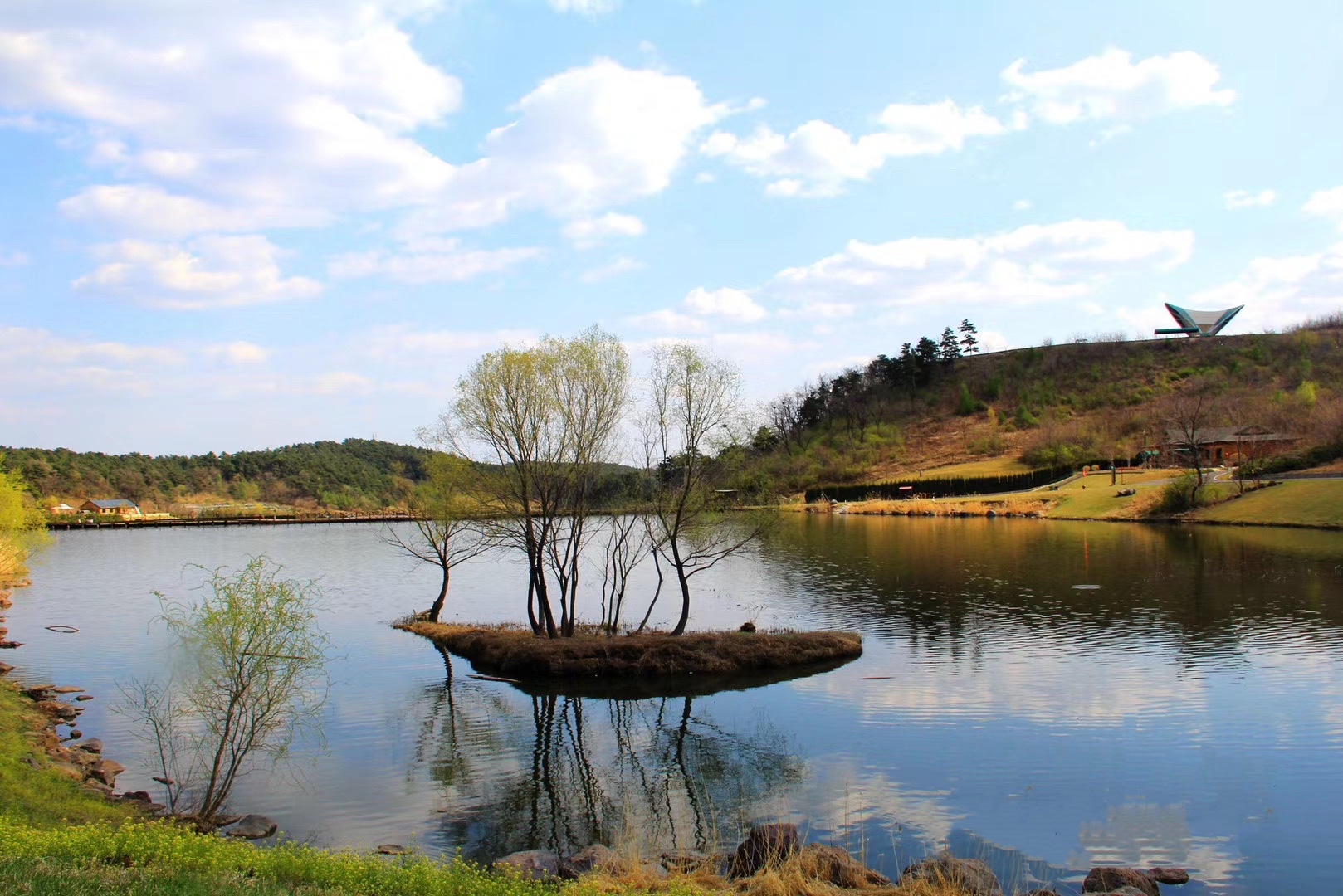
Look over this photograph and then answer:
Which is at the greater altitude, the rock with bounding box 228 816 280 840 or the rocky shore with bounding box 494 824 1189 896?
the rocky shore with bounding box 494 824 1189 896

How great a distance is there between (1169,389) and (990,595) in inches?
5060

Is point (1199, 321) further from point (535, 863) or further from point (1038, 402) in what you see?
point (535, 863)

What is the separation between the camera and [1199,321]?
172375 mm

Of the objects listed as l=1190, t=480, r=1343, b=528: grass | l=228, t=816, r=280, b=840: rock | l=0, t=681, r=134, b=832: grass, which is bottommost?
l=228, t=816, r=280, b=840: rock

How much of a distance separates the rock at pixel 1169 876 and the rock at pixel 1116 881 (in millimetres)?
220

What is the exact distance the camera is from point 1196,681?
2469 centimetres

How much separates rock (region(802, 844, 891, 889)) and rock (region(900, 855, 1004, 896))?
1.46 feet

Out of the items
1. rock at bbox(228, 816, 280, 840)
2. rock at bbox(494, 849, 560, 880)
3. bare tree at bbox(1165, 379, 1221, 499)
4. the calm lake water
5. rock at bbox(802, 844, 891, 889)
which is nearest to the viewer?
rock at bbox(802, 844, 891, 889)

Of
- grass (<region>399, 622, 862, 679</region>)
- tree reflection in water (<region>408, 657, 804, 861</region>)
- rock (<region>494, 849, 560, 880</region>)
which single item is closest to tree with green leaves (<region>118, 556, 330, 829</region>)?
tree reflection in water (<region>408, 657, 804, 861</region>)

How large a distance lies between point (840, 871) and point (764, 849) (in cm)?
128

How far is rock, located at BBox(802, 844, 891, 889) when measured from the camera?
12.8 metres

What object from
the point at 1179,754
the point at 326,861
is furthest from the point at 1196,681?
the point at 326,861

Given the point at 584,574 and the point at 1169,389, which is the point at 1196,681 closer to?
the point at 584,574

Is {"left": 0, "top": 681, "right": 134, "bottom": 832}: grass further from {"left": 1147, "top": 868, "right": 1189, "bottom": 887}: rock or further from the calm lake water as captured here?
{"left": 1147, "top": 868, "right": 1189, "bottom": 887}: rock
